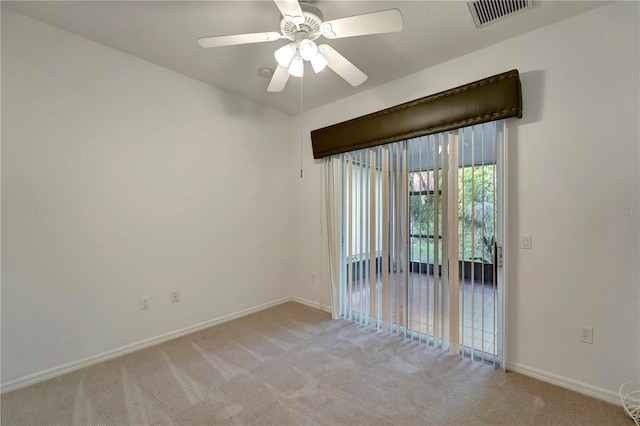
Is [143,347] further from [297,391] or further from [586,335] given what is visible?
[586,335]

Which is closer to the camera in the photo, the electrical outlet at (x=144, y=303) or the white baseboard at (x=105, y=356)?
the white baseboard at (x=105, y=356)

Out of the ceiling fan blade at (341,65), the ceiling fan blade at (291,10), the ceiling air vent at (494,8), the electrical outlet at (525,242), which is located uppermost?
the ceiling air vent at (494,8)

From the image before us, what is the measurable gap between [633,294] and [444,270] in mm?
1152

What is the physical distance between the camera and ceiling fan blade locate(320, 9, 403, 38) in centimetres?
143

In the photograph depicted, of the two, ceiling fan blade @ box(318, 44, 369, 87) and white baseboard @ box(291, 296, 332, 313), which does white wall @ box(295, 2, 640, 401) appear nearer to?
ceiling fan blade @ box(318, 44, 369, 87)

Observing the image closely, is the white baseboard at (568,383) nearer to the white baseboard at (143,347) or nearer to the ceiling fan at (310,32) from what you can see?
the white baseboard at (143,347)

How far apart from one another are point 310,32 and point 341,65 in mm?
304

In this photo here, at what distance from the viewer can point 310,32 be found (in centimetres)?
172

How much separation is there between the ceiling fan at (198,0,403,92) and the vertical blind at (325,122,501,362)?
1.11m

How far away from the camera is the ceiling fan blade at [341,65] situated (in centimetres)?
179

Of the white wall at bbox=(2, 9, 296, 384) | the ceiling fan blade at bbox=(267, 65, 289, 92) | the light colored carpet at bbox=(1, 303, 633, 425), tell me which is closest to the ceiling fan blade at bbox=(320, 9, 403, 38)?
the ceiling fan blade at bbox=(267, 65, 289, 92)

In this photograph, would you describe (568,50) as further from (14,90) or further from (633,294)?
(14,90)

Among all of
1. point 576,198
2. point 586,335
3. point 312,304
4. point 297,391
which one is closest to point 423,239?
point 576,198

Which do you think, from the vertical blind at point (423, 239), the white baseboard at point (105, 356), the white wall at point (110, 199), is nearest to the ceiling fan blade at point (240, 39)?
the white wall at point (110, 199)
